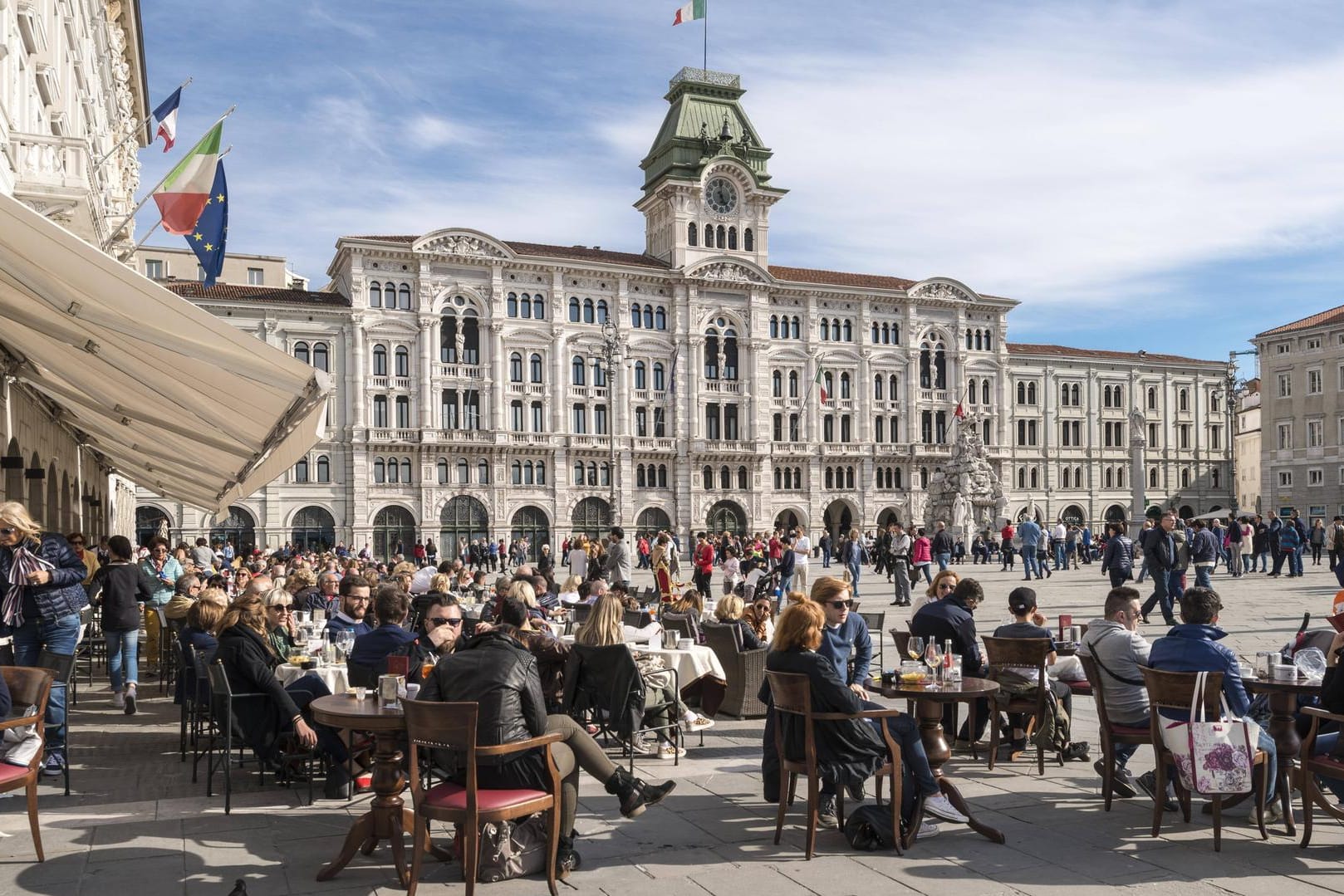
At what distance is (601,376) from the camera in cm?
5394

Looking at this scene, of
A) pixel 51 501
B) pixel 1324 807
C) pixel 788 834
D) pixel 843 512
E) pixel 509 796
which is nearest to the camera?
pixel 509 796

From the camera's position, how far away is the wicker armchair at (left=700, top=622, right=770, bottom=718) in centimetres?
962

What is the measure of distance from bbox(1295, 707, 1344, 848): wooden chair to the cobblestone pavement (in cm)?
20

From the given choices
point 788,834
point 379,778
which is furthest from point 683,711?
point 379,778

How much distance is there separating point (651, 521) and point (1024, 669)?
4729 cm

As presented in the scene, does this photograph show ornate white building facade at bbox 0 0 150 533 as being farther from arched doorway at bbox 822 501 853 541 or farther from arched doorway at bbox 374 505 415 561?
arched doorway at bbox 822 501 853 541

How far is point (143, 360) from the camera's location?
9.08 m

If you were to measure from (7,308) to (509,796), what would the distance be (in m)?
6.03

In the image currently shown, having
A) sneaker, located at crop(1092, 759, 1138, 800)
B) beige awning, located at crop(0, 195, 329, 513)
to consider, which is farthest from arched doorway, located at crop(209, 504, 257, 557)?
sneaker, located at crop(1092, 759, 1138, 800)

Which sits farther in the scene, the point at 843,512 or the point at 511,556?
the point at 843,512

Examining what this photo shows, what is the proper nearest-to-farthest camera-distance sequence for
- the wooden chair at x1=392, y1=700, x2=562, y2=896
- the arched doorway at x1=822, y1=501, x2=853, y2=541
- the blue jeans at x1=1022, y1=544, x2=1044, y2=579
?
1. the wooden chair at x1=392, y1=700, x2=562, y2=896
2. the blue jeans at x1=1022, y1=544, x2=1044, y2=579
3. the arched doorway at x1=822, y1=501, x2=853, y2=541

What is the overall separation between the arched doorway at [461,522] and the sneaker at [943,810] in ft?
150

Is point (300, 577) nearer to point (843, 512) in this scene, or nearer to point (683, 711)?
point (683, 711)

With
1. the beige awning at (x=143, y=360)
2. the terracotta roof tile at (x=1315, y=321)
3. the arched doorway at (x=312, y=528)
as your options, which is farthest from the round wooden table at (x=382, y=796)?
the terracotta roof tile at (x=1315, y=321)
